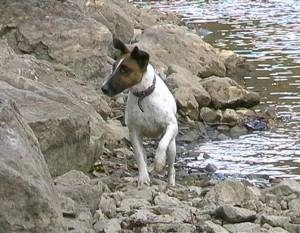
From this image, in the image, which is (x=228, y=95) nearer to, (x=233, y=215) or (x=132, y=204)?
(x=132, y=204)

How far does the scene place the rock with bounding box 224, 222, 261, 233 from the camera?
689cm

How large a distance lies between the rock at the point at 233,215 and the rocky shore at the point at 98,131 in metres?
0.01

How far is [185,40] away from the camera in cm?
1916

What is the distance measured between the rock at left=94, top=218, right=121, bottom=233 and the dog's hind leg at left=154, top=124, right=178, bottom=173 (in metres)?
2.05

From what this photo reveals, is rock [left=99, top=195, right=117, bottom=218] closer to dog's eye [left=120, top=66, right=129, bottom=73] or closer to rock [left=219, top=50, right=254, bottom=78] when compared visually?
dog's eye [left=120, top=66, right=129, bottom=73]

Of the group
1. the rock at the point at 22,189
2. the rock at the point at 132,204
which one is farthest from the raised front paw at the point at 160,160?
the rock at the point at 22,189

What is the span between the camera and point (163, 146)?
8.70 m

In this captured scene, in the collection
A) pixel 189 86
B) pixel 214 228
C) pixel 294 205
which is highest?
pixel 214 228

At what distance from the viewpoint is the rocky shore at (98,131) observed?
514 centimetres

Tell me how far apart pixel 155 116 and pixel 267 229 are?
2236mm

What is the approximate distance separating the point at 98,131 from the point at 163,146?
3.23 ft

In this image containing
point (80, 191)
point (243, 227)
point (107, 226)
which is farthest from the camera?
point (243, 227)

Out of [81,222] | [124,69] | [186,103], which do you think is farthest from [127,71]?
[186,103]

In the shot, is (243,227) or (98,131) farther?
(98,131)
